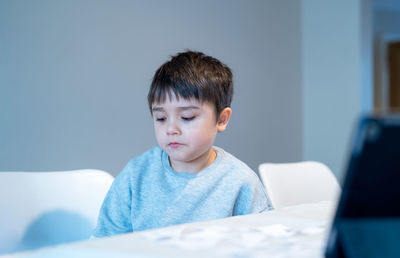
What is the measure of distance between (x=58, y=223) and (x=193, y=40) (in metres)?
2.13

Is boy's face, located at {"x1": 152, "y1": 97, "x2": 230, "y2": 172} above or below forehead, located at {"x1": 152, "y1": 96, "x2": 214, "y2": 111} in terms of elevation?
below

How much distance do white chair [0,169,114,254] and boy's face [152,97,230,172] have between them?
0.69 ft

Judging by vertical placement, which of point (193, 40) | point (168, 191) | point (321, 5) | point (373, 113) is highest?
point (321, 5)

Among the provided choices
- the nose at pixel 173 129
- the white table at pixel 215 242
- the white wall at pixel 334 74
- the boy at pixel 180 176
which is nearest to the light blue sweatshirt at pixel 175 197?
the boy at pixel 180 176

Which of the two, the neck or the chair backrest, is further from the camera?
the chair backrest

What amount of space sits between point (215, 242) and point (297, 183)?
1.19 metres

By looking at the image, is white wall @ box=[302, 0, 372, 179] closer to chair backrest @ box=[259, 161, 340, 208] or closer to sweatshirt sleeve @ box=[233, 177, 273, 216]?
chair backrest @ box=[259, 161, 340, 208]

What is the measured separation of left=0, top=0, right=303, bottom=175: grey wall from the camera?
2369mm

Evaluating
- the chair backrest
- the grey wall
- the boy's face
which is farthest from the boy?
the grey wall

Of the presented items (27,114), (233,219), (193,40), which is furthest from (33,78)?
(233,219)

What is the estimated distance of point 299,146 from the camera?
387 centimetres

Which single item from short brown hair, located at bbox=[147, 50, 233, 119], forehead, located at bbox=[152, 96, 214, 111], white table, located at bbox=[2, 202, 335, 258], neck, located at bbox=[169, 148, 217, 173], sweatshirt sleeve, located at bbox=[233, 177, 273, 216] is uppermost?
short brown hair, located at bbox=[147, 50, 233, 119]

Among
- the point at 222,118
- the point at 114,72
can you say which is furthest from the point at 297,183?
the point at 114,72

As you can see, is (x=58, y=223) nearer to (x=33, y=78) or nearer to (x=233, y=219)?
(x=233, y=219)
